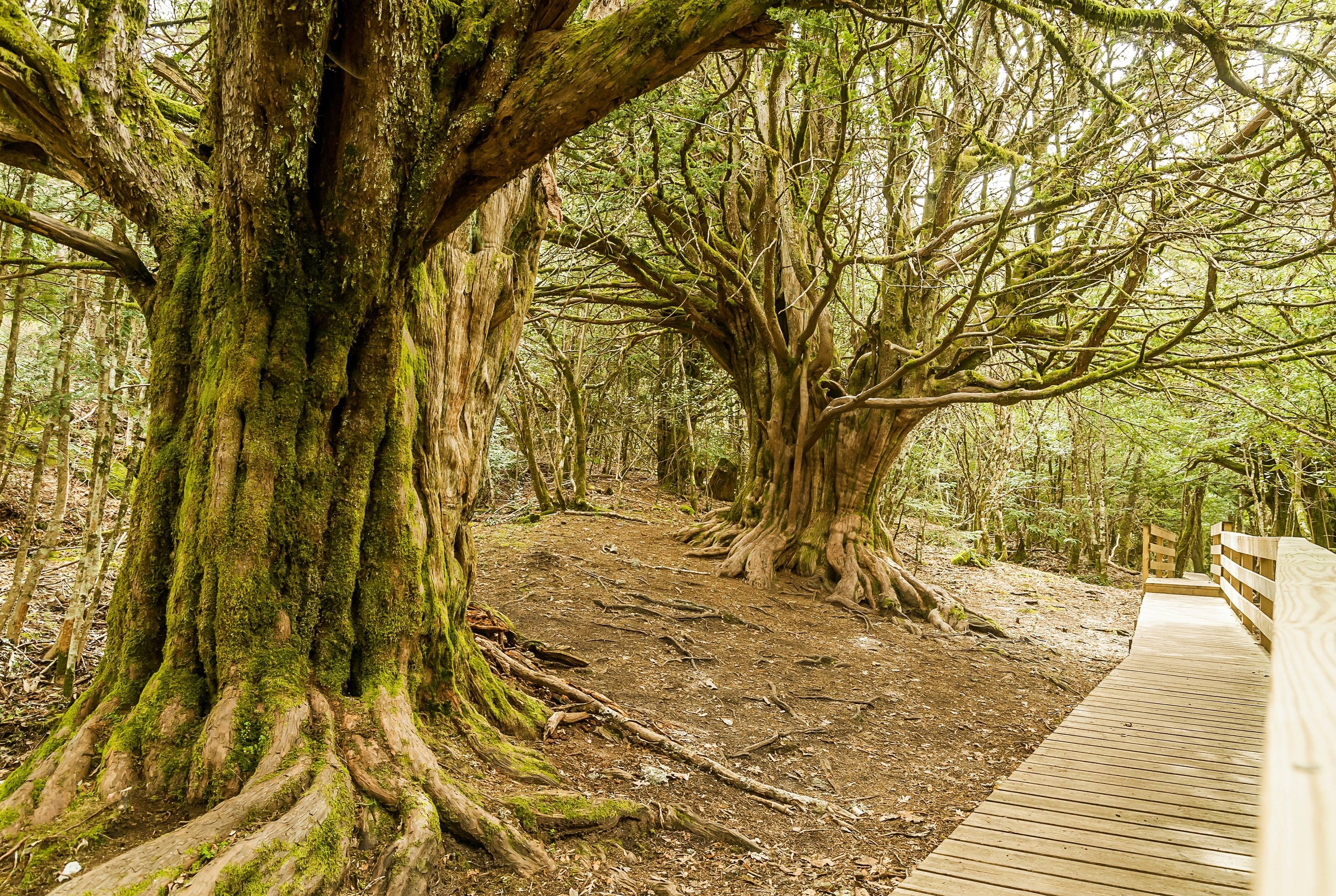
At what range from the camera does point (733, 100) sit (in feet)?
28.0

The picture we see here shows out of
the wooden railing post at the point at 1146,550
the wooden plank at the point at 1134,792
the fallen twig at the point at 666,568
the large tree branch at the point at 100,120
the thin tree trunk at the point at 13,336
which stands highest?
the large tree branch at the point at 100,120

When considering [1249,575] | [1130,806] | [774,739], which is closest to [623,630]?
[774,739]

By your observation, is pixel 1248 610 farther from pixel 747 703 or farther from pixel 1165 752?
pixel 747 703

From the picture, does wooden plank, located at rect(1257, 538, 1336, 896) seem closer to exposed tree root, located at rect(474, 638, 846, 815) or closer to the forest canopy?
the forest canopy

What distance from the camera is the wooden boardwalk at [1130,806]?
8.80 ft

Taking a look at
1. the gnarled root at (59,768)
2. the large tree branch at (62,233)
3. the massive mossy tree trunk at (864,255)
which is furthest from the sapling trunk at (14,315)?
Result: the massive mossy tree trunk at (864,255)

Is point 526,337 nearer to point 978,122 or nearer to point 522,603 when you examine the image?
point 522,603

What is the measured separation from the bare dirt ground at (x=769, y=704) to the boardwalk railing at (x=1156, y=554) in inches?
45.3

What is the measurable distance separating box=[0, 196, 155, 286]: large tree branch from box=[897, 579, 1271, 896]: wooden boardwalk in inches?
175

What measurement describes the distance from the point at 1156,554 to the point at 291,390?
12495mm

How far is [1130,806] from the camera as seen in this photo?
3291 mm

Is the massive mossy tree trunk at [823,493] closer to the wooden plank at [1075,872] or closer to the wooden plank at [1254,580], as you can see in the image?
the wooden plank at [1254,580]

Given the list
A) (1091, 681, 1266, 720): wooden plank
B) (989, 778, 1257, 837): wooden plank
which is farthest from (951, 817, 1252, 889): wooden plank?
(1091, 681, 1266, 720): wooden plank

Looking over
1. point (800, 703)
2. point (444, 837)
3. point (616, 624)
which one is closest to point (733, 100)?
point (616, 624)
